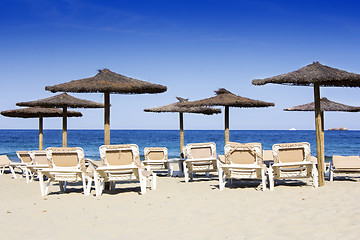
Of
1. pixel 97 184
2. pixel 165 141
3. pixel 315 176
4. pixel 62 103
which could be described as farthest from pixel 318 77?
pixel 165 141

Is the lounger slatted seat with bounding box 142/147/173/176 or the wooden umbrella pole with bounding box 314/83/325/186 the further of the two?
the lounger slatted seat with bounding box 142/147/173/176

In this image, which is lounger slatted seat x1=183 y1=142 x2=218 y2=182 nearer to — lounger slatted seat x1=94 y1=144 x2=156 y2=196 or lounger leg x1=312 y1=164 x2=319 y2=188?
lounger slatted seat x1=94 y1=144 x2=156 y2=196

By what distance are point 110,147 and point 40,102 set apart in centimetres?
462

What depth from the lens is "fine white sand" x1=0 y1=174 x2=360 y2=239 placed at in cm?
410

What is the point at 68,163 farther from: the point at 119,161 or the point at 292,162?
the point at 292,162


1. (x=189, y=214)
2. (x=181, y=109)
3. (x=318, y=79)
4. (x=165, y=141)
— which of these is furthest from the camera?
(x=165, y=141)

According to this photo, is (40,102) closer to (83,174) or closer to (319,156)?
(83,174)

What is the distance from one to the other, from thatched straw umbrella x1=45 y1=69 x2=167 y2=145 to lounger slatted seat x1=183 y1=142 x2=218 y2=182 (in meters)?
1.53

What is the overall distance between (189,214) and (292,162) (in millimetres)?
2690

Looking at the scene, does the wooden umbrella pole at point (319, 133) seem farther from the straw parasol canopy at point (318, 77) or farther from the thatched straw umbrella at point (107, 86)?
the thatched straw umbrella at point (107, 86)

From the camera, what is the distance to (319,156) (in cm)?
727

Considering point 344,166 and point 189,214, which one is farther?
point 344,166

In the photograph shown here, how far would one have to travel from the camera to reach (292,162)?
6930 mm

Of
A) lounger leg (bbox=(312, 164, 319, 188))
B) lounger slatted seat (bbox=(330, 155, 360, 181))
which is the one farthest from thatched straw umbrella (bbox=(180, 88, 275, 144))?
lounger leg (bbox=(312, 164, 319, 188))
